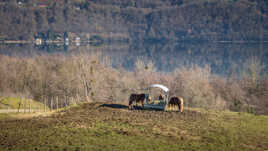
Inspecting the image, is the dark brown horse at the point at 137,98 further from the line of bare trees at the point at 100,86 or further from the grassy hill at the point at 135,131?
the line of bare trees at the point at 100,86

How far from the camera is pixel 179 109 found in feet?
71.9

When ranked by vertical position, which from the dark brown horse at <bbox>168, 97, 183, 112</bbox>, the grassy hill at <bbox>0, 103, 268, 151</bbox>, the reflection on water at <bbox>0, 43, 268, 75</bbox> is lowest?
the grassy hill at <bbox>0, 103, 268, 151</bbox>

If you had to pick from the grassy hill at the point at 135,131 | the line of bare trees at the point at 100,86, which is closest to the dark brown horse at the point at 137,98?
the grassy hill at the point at 135,131

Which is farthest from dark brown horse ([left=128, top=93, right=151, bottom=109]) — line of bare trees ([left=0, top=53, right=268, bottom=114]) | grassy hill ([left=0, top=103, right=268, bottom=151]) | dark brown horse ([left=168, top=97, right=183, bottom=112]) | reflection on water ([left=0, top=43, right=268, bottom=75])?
reflection on water ([left=0, top=43, right=268, bottom=75])

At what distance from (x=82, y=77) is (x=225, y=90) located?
22586 millimetres

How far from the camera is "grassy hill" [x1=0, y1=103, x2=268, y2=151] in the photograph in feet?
46.9

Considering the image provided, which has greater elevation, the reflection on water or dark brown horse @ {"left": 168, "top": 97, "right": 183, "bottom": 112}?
the reflection on water

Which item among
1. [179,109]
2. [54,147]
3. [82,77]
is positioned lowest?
[54,147]

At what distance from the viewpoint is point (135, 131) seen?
1664cm

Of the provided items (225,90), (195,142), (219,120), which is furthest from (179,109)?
(225,90)

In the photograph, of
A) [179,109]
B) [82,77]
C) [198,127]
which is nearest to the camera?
[198,127]

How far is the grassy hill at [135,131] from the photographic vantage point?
14305 millimetres

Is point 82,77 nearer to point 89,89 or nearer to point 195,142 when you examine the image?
point 89,89

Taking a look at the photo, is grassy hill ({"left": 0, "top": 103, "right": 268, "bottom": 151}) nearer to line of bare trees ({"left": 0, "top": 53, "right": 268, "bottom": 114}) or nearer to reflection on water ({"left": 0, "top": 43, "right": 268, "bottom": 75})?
line of bare trees ({"left": 0, "top": 53, "right": 268, "bottom": 114})
